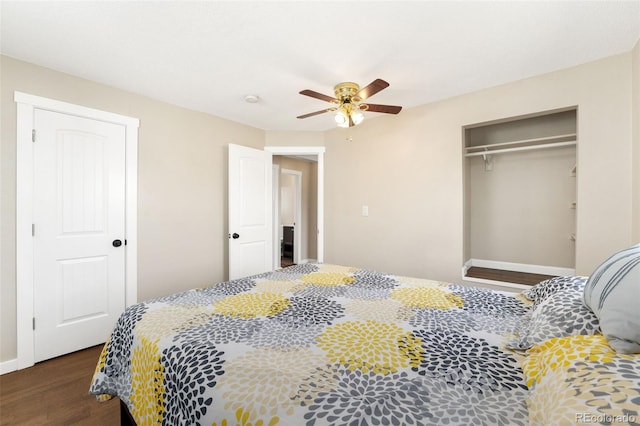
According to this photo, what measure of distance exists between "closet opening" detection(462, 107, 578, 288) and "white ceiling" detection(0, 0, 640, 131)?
916 mm

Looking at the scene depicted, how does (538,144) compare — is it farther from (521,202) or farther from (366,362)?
(366,362)

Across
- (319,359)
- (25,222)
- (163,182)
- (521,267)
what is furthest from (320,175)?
(319,359)

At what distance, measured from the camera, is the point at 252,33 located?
1.88m

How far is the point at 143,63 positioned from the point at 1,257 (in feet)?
5.98

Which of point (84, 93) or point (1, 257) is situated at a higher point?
point (84, 93)

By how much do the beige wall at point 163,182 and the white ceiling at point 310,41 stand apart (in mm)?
199

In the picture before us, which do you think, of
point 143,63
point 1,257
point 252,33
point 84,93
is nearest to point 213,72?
point 143,63

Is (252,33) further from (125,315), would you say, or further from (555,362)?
(555,362)

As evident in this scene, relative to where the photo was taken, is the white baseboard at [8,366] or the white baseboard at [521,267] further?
the white baseboard at [521,267]

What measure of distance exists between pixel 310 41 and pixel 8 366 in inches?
129

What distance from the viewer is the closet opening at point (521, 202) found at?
3.25 m

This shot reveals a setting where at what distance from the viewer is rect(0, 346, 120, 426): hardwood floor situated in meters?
1.68

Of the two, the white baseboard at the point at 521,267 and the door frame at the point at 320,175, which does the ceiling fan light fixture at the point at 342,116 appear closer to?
the door frame at the point at 320,175

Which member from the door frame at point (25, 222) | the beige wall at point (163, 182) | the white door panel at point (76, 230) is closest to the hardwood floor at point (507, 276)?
the beige wall at point (163, 182)
